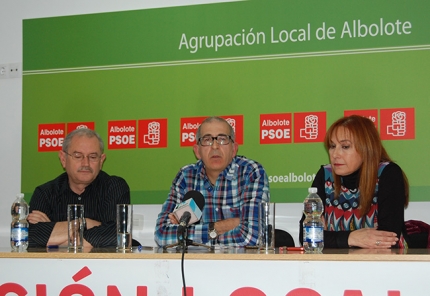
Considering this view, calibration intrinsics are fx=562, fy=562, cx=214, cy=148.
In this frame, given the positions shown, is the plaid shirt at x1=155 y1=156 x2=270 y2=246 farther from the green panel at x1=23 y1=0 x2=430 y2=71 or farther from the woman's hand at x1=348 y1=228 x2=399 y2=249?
the green panel at x1=23 y1=0 x2=430 y2=71

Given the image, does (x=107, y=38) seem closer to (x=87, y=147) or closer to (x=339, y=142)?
(x=87, y=147)

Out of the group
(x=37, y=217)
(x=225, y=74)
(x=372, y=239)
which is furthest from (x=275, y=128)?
(x=37, y=217)

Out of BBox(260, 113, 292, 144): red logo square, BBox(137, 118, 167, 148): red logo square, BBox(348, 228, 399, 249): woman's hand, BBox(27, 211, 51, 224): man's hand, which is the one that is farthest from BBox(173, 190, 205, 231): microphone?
BBox(137, 118, 167, 148): red logo square

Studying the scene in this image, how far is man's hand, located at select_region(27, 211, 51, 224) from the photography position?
3231 mm

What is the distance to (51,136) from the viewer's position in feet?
14.5

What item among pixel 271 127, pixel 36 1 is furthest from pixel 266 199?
pixel 36 1

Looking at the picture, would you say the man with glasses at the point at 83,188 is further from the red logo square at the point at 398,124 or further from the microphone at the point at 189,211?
the red logo square at the point at 398,124

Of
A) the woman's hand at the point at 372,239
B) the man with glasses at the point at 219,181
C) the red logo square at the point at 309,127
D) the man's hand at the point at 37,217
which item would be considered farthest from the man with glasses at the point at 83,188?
the woman's hand at the point at 372,239

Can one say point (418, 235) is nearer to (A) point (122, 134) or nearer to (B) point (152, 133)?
(B) point (152, 133)

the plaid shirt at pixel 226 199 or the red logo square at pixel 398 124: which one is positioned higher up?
the red logo square at pixel 398 124

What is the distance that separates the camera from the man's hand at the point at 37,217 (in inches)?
127

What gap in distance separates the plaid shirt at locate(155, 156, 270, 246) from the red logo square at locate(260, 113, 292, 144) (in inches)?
20.9

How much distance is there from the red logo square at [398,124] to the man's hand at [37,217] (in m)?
2.26

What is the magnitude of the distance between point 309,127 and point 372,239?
149 cm
